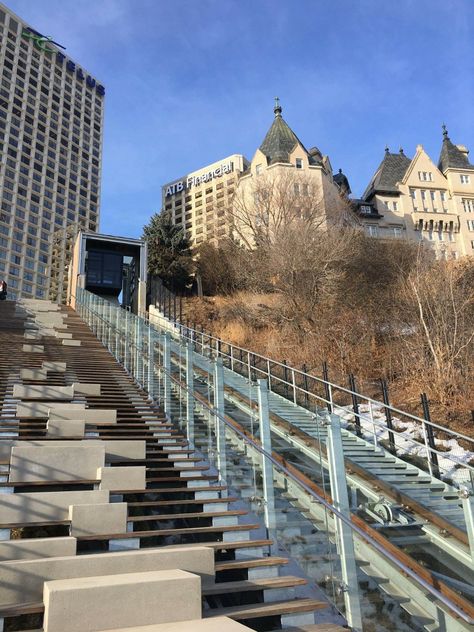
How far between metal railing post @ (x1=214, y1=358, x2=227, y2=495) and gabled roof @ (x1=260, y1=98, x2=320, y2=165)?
137ft

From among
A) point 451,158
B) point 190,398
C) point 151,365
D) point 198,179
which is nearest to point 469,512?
point 190,398

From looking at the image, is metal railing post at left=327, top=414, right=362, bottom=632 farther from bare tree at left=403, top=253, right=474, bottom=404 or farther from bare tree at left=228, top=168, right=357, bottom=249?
bare tree at left=228, top=168, right=357, bottom=249

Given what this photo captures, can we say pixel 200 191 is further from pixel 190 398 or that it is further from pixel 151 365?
pixel 190 398

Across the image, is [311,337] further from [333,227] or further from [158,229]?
Answer: [158,229]

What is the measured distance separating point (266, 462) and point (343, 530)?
139cm

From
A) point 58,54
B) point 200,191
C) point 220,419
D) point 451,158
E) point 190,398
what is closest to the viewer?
point 220,419

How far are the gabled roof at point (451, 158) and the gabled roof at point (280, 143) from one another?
1698 cm

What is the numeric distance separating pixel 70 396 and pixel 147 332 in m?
3.29

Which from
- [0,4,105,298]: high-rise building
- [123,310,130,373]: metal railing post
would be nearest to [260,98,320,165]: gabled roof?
[123,310,130,373]: metal railing post

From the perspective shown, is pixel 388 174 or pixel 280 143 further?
pixel 388 174

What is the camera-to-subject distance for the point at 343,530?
4.06m

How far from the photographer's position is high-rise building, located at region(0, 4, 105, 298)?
299 ft

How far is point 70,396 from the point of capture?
952 cm

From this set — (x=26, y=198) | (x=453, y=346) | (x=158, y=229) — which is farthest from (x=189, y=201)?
(x=453, y=346)
